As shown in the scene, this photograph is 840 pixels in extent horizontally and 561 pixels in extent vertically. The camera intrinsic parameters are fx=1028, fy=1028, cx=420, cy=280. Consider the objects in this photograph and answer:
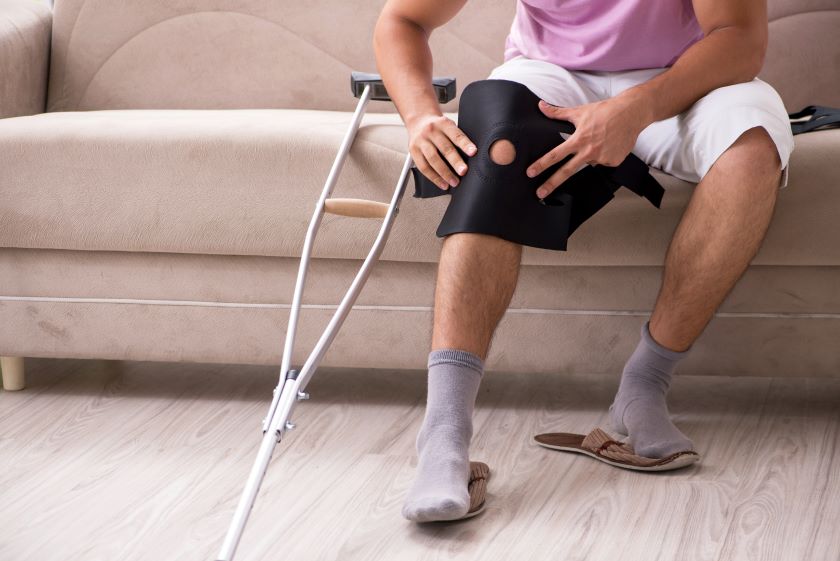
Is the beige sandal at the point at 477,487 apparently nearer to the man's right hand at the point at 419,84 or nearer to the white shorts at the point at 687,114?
the man's right hand at the point at 419,84

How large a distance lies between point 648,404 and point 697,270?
220 mm

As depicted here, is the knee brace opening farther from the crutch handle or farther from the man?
the crutch handle

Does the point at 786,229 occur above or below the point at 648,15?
below

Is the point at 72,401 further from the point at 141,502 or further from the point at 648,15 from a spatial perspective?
the point at 648,15

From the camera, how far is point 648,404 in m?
1.58

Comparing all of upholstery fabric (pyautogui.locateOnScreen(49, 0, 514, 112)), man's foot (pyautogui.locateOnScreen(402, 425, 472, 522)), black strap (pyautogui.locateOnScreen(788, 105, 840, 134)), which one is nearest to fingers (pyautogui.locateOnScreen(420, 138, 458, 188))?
man's foot (pyautogui.locateOnScreen(402, 425, 472, 522))

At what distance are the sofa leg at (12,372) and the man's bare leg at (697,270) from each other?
3.62 feet

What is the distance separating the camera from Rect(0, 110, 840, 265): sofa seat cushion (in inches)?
65.3

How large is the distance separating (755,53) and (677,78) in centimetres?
14

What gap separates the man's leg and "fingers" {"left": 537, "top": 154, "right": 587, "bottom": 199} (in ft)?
0.28

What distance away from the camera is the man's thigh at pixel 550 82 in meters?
1.67

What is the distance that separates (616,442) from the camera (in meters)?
1.57

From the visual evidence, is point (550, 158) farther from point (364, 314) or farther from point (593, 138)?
point (364, 314)

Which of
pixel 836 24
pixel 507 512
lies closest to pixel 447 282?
pixel 507 512
